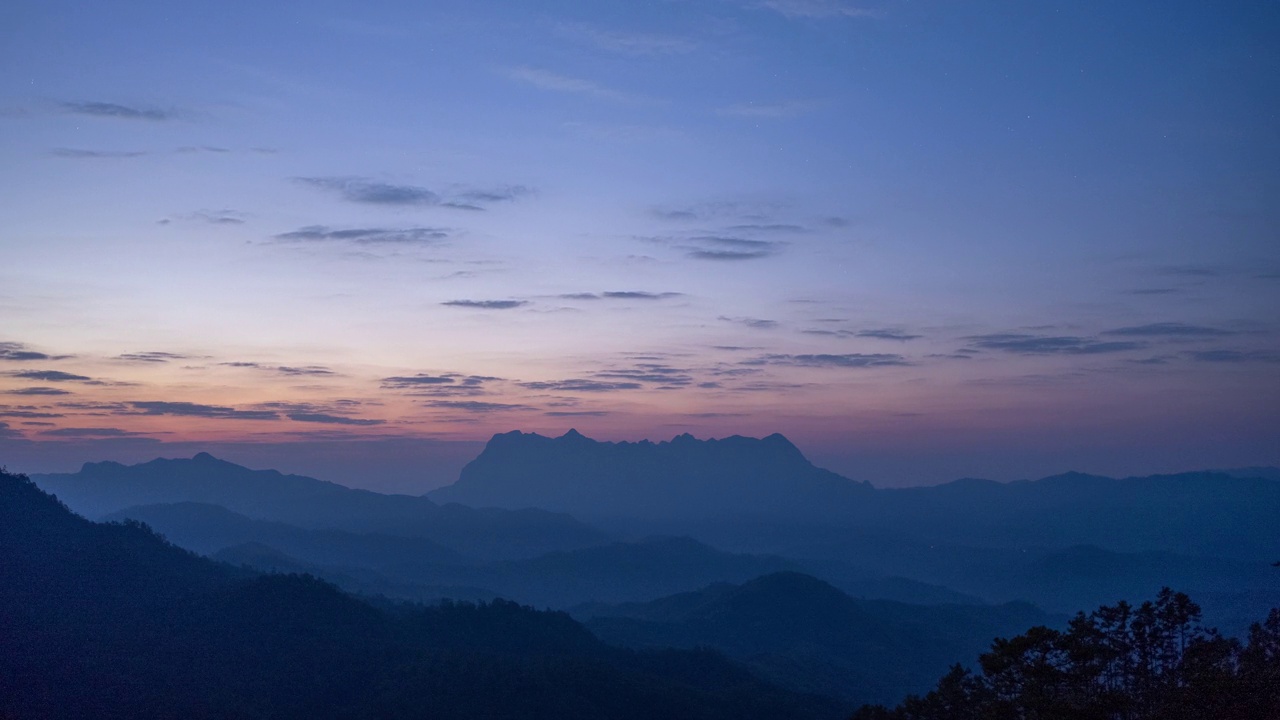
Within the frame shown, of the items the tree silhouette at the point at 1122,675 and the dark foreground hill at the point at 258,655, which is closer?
the tree silhouette at the point at 1122,675

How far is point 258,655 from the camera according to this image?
146 m

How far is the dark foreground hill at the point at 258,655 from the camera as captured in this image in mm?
120562

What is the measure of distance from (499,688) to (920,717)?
9913 cm

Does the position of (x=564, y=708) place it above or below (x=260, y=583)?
below

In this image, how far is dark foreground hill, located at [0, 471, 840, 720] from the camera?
12056cm

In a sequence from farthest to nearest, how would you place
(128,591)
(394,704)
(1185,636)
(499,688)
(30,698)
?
1. (128,591)
2. (499,688)
3. (394,704)
4. (30,698)
5. (1185,636)

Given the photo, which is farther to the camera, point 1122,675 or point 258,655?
point 258,655

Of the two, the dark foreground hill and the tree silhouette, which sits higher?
the tree silhouette

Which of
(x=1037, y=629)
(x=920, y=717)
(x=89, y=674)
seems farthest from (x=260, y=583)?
(x=1037, y=629)

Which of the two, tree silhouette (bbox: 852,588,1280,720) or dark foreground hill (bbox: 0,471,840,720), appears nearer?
tree silhouette (bbox: 852,588,1280,720)

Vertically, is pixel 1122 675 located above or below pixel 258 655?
above

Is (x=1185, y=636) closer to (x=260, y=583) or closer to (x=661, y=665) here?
(x=661, y=665)

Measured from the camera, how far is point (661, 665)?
17775 cm

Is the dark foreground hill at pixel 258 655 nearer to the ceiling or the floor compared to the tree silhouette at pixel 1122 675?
nearer to the floor
